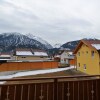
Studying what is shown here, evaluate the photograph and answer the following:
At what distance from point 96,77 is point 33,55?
2518 inches

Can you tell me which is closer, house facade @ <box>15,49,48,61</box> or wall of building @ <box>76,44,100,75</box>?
wall of building @ <box>76,44,100,75</box>

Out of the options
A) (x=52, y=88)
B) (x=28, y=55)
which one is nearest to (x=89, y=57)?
(x=52, y=88)

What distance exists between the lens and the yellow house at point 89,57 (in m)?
30.8

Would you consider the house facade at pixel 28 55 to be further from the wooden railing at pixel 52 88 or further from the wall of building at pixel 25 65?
the wooden railing at pixel 52 88

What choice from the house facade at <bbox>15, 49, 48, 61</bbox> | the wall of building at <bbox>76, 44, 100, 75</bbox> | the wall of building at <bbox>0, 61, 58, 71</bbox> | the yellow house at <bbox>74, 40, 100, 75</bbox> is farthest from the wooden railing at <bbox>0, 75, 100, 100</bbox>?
the house facade at <bbox>15, 49, 48, 61</bbox>

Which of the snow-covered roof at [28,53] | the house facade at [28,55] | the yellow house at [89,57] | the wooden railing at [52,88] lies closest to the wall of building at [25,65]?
the yellow house at [89,57]

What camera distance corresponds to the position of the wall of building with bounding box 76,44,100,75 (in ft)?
102

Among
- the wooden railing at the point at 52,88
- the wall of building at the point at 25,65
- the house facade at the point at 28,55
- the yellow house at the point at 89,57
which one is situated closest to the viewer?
the wooden railing at the point at 52,88

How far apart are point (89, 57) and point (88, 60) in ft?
2.24

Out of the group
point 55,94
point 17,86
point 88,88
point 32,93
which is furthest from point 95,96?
point 17,86

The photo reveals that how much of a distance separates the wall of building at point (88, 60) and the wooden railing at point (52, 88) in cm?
2404

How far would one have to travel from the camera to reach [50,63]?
4556cm

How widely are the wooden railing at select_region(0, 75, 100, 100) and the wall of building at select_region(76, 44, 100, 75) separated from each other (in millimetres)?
24043

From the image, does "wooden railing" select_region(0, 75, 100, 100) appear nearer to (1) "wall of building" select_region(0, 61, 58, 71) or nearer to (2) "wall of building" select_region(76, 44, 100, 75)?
(2) "wall of building" select_region(76, 44, 100, 75)
